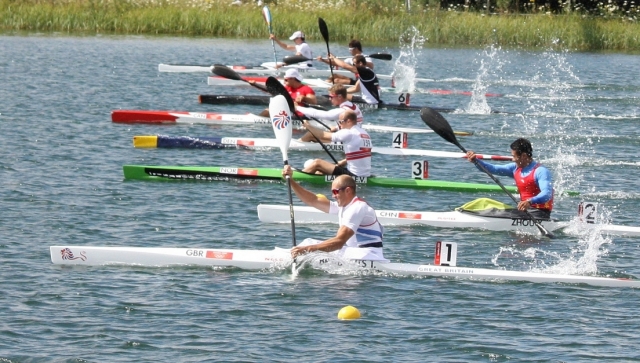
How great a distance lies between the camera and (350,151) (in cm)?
1834

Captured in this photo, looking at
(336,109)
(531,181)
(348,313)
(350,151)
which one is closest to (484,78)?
(336,109)

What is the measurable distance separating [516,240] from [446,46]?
31.3m

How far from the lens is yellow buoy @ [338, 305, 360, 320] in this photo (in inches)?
458

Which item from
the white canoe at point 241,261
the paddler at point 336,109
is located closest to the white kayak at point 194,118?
the paddler at point 336,109

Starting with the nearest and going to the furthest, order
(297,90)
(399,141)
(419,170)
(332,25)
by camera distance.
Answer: (419,170)
(399,141)
(297,90)
(332,25)

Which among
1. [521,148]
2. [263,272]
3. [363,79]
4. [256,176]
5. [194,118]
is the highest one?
[521,148]

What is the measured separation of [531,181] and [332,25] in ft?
101

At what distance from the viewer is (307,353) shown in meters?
10.6

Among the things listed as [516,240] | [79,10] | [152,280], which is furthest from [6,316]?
[79,10]

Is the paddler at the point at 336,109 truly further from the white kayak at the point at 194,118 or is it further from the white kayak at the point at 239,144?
the white kayak at the point at 194,118

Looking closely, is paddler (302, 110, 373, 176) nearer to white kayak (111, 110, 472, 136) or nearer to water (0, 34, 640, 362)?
water (0, 34, 640, 362)

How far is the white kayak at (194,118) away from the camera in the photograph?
83.5 ft

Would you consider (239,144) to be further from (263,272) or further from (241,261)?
(263,272)

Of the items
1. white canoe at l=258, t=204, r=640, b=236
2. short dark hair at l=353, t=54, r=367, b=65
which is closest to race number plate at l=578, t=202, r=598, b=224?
white canoe at l=258, t=204, r=640, b=236
